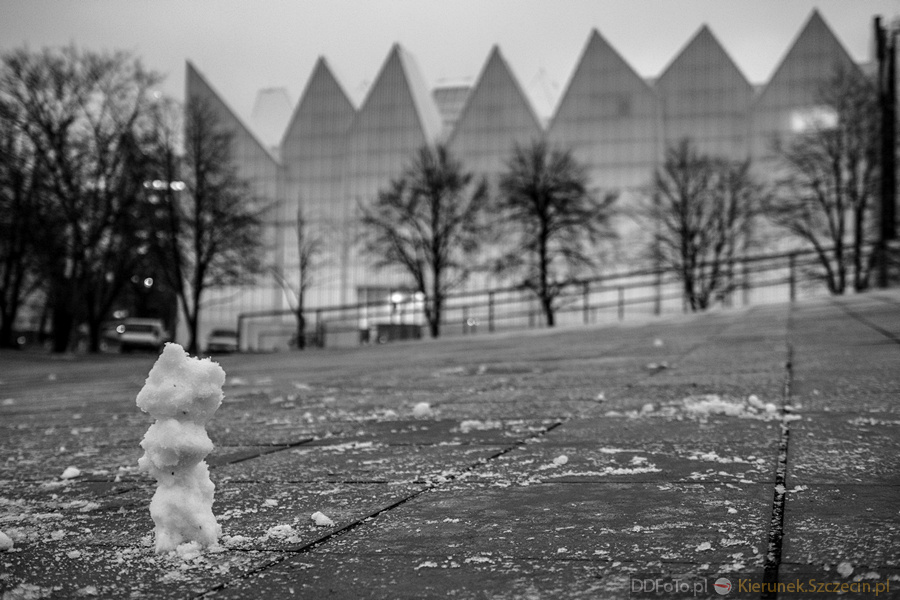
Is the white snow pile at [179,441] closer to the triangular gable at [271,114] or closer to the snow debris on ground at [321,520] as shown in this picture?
the snow debris on ground at [321,520]

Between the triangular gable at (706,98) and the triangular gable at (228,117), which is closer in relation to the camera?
the triangular gable at (706,98)

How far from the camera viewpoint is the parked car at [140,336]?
34125 millimetres

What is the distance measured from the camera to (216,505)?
8.48 ft

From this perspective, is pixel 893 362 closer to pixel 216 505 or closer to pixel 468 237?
pixel 216 505

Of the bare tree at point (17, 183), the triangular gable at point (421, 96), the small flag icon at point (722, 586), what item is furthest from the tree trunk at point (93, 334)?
the triangular gable at point (421, 96)

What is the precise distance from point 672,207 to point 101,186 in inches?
A: 900

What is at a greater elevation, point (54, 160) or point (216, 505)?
point (54, 160)

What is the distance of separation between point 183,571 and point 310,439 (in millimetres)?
2087

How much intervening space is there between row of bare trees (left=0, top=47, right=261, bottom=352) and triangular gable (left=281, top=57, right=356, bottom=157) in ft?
95.8

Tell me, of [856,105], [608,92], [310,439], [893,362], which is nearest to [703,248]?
[856,105]

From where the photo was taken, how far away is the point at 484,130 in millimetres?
54344

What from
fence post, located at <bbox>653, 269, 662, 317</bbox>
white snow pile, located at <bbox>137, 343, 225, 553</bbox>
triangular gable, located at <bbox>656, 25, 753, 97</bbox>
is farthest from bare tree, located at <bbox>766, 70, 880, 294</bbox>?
white snow pile, located at <bbox>137, 343, 225, 553</bbox>

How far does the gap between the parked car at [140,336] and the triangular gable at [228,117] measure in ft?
81.1

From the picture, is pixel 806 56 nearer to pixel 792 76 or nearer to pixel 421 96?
pixel 792 76
